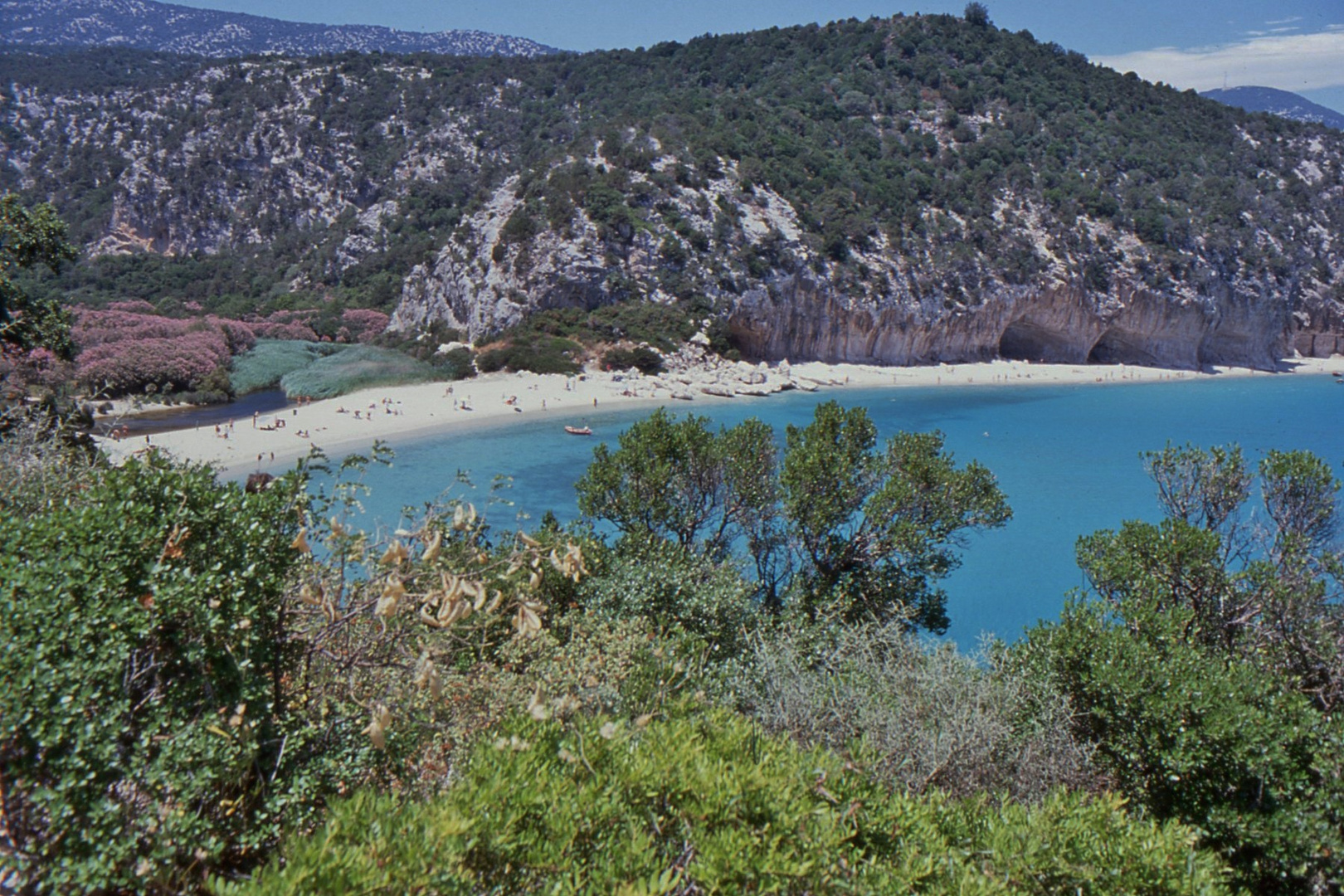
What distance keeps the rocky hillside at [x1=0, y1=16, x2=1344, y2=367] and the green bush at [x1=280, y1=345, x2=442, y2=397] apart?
A: 5.33 m

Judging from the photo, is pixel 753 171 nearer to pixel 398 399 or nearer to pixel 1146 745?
pixel 398 399

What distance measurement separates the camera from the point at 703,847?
9.55 feet

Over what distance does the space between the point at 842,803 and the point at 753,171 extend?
46083 mm

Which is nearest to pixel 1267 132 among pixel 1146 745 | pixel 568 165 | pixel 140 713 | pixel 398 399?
pixel 568 165

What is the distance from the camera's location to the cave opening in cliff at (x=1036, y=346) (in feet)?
167

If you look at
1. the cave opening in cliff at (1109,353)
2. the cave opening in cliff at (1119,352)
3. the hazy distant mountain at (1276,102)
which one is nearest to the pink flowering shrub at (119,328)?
the cave opening in cliff at (1119,352)

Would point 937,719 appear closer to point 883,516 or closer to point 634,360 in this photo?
point 883,516

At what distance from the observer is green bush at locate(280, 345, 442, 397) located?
32125mm

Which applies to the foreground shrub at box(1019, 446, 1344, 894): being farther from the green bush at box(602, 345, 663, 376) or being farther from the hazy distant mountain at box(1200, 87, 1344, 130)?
the hazy distant mountain at box(1200, 87, 1344, 130)

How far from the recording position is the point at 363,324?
146ft

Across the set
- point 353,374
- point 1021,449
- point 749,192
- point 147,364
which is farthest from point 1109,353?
point 147,364

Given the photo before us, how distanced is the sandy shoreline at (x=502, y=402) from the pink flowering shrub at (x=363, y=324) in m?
12.1

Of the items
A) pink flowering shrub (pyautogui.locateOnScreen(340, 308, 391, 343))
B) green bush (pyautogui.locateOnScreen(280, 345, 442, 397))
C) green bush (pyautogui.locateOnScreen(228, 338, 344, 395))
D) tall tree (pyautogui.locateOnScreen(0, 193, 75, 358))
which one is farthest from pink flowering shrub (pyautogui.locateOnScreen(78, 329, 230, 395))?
tall tree (pyautogui.locateOnScreen(0, 193, 75, 358))

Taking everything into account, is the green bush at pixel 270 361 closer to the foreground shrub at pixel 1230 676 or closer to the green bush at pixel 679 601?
the green bush at pixel 679 601
